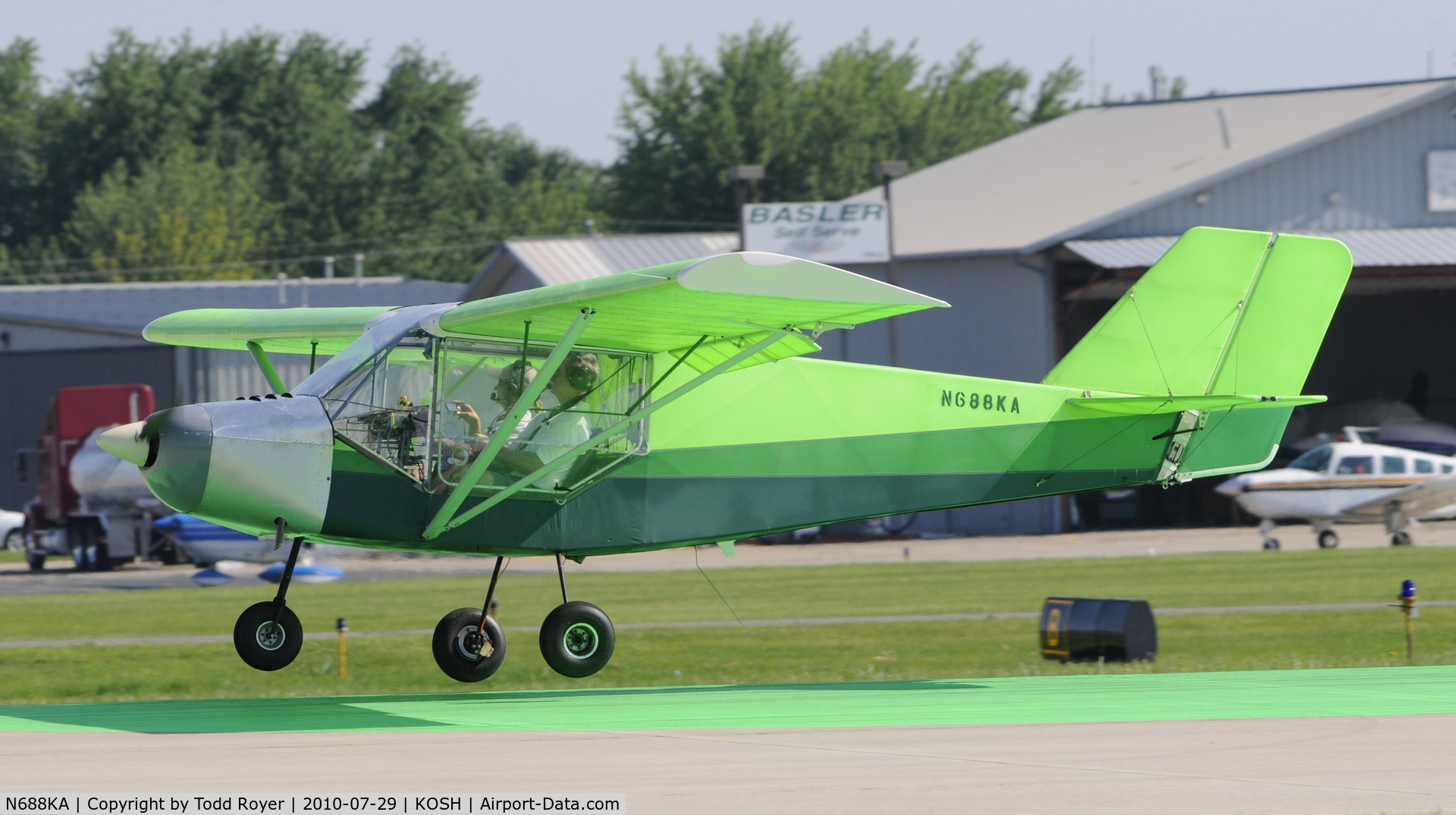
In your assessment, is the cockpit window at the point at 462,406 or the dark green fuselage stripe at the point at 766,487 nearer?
the cockpit window at the point at 462,406

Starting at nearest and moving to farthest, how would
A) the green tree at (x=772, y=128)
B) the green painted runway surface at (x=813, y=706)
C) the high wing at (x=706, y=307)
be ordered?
the high wing at (x=706, y=307) < the green painted runway surface at (x=813, y=706) < the green tree at (x=772, y=128)

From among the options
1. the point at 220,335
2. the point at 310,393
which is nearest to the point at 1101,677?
the point at 310,393

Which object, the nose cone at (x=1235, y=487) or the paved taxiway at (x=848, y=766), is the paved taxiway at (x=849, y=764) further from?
the nose cone at (x=1235, y=487)

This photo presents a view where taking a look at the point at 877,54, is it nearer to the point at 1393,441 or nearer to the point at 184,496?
the point at 1393,441

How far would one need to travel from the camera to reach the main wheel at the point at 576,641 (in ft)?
38.4

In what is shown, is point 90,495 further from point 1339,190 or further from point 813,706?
point 1339,190

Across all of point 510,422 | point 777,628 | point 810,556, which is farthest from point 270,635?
point 810,556

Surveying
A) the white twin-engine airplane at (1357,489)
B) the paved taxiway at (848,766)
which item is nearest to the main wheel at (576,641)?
the paved taxiway at (848,766)

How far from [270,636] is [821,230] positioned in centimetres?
3210

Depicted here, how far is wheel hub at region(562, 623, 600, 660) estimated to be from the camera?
11773mm

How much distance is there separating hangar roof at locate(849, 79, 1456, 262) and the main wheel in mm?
28826

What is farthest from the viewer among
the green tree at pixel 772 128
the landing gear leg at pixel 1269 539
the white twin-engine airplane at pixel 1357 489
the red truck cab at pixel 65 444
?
the green tree at pixel 772 128

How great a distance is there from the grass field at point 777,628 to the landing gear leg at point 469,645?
3.10 meters

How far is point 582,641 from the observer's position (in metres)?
11.8
